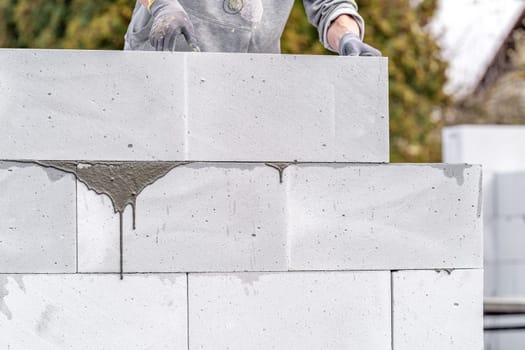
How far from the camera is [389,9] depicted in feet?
53.7

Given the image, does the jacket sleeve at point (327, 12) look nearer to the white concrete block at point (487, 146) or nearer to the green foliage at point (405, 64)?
the white concrete block at point (487, 146)

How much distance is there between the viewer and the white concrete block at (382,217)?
173 inches

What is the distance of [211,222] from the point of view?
14.2 feet

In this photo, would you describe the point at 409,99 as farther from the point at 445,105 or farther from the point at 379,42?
the point at 445,105

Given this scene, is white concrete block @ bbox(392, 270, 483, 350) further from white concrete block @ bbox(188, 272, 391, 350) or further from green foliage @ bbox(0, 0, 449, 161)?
green foliage @ bbox(0, 0, 449, 161)

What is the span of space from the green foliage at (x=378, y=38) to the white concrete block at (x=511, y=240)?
3.30 metres

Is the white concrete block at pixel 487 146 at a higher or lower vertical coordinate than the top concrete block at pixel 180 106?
higher

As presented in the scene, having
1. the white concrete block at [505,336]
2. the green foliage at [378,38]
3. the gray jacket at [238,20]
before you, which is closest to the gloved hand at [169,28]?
the gray jacket at [238,20]

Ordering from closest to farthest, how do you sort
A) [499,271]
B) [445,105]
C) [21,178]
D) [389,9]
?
[21,178], [499,271], [389,9], [445,105]

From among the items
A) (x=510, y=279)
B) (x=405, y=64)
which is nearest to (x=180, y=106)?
(x=510, y=279)

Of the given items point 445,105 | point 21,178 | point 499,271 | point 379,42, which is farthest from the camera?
point 445,105

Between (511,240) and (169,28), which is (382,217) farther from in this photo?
(511,240)

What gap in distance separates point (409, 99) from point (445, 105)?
3042 mm

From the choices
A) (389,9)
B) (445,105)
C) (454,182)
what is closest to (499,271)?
(389,9)
